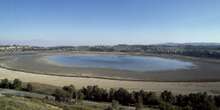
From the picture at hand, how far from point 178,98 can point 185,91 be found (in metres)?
7.46

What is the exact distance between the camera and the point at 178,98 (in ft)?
71.9

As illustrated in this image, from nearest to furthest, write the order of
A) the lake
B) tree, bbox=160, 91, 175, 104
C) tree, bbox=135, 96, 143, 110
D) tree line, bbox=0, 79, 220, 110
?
tree, bbox=135, 96, 143, 110, tree line, bbox=0, 79, 220, 110, tree, bbox=160, 91, 175, 104, the lake

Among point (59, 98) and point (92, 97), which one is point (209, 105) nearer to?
point (92, 97)

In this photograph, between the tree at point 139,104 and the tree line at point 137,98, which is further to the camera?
the tree line at point 137,98

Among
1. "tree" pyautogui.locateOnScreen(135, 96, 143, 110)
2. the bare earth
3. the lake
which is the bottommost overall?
the bare earth

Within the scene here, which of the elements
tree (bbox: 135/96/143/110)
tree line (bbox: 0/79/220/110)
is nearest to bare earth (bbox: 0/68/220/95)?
tree line (bbox: 0/79/220/110)

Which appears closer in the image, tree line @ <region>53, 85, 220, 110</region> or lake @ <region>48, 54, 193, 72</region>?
tree line @ <region>53, 85, 220, 110</region>

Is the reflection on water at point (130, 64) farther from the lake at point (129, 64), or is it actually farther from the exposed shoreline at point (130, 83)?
the exposed shoreline at point (130, 83)

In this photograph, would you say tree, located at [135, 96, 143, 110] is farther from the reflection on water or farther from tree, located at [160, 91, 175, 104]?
the reflection on water

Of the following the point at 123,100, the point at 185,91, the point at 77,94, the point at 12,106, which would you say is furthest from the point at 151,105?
the point at 12,106

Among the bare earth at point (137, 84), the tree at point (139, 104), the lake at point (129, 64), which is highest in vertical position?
the lake at point (129, 64)

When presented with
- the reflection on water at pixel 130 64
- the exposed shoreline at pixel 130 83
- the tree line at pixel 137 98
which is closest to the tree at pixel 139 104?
the tree line at pixel 137 98

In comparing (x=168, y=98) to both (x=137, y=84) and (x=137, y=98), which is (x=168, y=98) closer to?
(x=137, y=98)

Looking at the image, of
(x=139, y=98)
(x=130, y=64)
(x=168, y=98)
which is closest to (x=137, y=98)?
(x=139, y=98)
